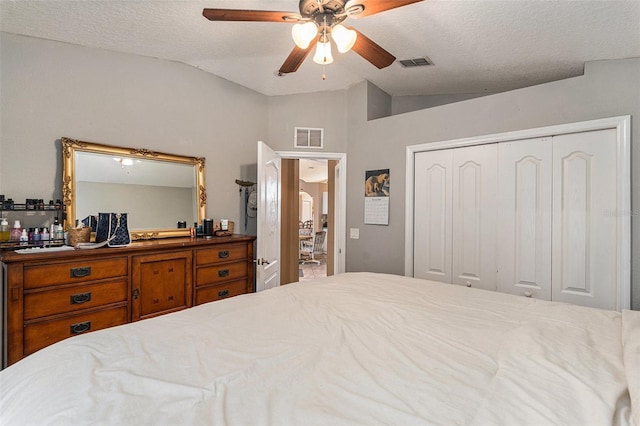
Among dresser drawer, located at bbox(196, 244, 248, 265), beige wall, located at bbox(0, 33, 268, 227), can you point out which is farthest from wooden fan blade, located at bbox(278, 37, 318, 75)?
dresser drawer, located at bbox(196, 244, 248, 265)

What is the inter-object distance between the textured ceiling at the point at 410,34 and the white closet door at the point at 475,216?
2.50ft

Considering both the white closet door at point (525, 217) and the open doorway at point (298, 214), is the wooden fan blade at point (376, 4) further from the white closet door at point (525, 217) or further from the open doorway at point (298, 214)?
the open doorway at point (298, 214)

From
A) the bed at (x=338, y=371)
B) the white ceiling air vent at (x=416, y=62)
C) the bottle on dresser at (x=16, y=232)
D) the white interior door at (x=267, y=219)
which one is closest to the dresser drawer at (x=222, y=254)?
the white interior door at (x=267, y=219)

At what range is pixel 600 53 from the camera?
2.11 meters

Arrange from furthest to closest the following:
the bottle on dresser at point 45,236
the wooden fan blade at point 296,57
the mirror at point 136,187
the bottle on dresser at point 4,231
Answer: the mirror at point 136,187, the bottle on dresser at point 45,236, the bottle on dresser at point 4,231, the wooden fan blade at point 296,57

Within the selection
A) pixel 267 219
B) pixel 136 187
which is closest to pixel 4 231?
pixel 136 187

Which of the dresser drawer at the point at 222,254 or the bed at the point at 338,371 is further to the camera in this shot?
the dresser drawer at the point at 222,254

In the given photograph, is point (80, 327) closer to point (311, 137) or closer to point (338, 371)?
point (338, 371)

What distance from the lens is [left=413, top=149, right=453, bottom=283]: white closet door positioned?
291cm

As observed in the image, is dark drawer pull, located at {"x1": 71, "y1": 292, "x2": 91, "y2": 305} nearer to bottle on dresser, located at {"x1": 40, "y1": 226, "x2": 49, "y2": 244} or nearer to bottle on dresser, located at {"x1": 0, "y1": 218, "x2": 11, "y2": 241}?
bottle on dresser, located at {"x1": 40, "y1": 226, "x2": 49, "y2": 244}

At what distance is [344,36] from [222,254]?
199 centimetres

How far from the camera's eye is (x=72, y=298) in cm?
187

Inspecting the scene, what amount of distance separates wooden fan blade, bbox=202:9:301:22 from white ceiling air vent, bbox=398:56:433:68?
1508 mm

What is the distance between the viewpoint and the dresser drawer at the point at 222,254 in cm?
255
